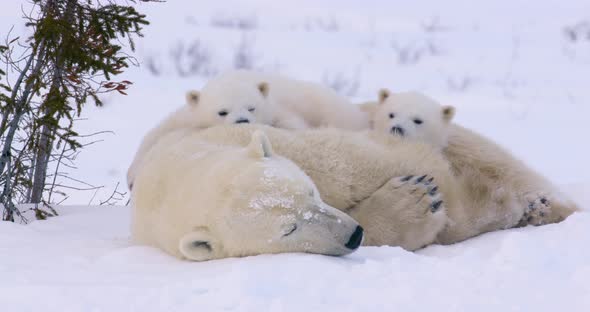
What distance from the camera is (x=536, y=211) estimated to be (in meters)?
4.20

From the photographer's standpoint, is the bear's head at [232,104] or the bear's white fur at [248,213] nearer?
the bear's white fur at [248,213]

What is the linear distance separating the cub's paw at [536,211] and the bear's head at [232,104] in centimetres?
143

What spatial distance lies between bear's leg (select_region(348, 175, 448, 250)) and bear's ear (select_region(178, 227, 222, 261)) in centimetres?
71

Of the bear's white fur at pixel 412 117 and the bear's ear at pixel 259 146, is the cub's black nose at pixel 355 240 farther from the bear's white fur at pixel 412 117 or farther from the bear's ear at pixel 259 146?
the bear's white fur at pixel 412 117

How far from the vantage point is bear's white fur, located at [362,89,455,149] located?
495 cm

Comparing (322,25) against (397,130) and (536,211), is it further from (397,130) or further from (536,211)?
(536,211)

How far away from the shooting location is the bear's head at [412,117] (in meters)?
4.95

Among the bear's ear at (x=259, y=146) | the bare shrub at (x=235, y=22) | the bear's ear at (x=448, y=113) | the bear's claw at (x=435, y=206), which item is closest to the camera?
the bear's ear at (x=259, y=146)

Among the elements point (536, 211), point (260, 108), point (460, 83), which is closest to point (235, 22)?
point (460, 83)

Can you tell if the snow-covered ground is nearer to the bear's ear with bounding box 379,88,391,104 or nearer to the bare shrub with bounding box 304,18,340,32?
the bare shrub with bounding box 304,18,340,32

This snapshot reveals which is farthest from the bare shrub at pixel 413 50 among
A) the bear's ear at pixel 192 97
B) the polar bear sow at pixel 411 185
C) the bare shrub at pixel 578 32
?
the polar bear sow at pixel 411 185

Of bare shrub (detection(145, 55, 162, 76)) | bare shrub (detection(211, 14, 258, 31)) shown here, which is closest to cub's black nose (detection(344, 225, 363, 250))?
bare shrub (detection(145, 55, 162, 76))

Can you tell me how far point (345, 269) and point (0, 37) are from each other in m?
10.1

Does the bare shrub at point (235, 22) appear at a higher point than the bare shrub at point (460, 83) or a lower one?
higher
